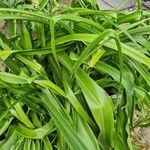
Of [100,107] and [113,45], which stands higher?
[113,45]

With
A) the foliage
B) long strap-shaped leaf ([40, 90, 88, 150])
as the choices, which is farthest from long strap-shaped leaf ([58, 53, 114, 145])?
long strap-shaped leaf ([40, 90, 88, 150])

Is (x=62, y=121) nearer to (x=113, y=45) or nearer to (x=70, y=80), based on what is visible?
(x=70, y=80)

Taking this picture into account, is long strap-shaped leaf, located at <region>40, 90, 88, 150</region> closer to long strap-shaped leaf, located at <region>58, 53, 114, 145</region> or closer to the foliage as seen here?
the foliage

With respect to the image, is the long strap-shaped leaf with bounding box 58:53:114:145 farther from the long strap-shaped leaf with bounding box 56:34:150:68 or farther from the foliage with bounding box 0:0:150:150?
the long strap-shaped leaf with bounding box 56:34:150:68

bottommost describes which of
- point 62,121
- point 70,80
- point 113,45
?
point 62,121

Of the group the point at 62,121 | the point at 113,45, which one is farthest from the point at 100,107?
the point at 113,45

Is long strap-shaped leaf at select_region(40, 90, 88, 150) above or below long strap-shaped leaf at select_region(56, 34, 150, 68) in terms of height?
below

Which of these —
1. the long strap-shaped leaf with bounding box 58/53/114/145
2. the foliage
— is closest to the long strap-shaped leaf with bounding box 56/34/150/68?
the foliage

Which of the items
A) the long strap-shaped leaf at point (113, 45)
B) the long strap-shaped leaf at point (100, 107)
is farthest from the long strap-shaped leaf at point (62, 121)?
the long strap-shaped leaf at point (113, 45)

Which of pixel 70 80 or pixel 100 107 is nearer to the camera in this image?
pixel 100 107

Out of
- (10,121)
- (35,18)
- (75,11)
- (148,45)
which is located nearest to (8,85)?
(10,121)

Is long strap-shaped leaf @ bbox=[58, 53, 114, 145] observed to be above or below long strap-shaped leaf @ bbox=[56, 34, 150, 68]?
below

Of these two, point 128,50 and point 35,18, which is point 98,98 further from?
point 35,18
